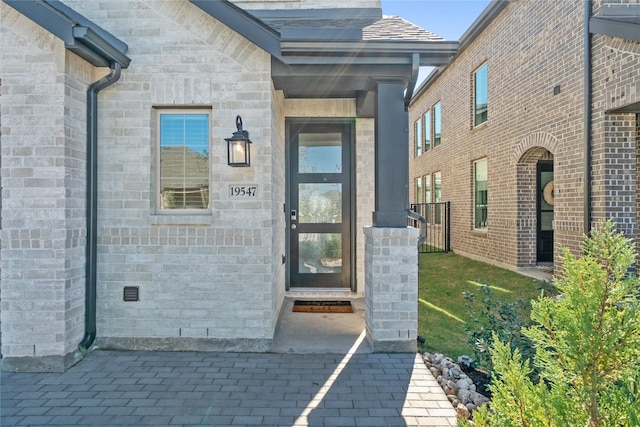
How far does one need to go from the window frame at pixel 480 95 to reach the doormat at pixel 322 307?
646 cm

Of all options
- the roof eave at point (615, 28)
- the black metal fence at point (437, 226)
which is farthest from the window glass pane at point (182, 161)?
the black metal fence at point (437, 226)

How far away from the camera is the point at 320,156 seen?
5.91 meters

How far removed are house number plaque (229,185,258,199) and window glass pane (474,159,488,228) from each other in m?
7.21

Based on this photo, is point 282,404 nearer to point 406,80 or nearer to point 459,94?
point 406,80

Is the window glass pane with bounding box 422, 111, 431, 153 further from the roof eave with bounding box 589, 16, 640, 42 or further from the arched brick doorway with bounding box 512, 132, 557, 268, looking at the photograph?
the roof eave with bounding box 589, 16, 640, 42

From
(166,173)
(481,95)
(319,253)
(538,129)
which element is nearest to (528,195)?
(538,129)

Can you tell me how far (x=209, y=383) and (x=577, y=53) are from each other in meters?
7.13

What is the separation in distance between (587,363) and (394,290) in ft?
7.71

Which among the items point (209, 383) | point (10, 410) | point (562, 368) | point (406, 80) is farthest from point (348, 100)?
point (10, 410)

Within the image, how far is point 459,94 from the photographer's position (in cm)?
1042

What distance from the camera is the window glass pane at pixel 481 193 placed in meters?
9.21

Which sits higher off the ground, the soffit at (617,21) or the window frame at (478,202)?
the soffit at (617,21)

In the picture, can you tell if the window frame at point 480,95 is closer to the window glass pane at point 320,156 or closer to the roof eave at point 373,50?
the window glass pane at point 320,156

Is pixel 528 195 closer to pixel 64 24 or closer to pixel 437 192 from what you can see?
pixel 437 192
